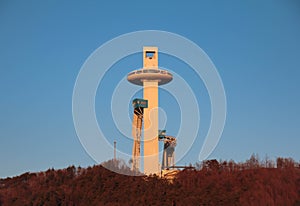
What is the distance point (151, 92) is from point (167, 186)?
Result: 1404 centimetres

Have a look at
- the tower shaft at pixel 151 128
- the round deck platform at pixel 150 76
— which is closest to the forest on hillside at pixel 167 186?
the tower shaft at pixel 151 128

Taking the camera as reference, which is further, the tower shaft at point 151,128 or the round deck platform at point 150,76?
the round deck platform at point 150,76

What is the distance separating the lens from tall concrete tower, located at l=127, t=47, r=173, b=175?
4916 cm

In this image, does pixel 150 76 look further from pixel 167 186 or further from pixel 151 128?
pixel 167 186

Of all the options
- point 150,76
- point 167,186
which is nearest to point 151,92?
point 150,76

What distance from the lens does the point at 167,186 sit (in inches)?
1551

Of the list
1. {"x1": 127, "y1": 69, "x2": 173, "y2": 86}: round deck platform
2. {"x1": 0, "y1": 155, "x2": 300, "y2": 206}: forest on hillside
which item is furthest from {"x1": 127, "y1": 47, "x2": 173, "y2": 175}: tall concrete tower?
{"x1": 0, "y1": 155, "x2": 300, "y2": 206}: forest on hillside

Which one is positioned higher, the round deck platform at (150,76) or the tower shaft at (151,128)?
the round deck platform at (150,76)

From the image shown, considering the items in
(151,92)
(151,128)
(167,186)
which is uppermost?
(151,92)

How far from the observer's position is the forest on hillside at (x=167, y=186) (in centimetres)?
3384

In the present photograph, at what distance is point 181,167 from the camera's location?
4606 cm

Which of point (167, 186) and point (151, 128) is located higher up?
point (151, 128)

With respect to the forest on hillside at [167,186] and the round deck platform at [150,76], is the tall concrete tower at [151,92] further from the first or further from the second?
the forest on hillside at [167,186]

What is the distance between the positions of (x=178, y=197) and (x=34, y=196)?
1258cm
